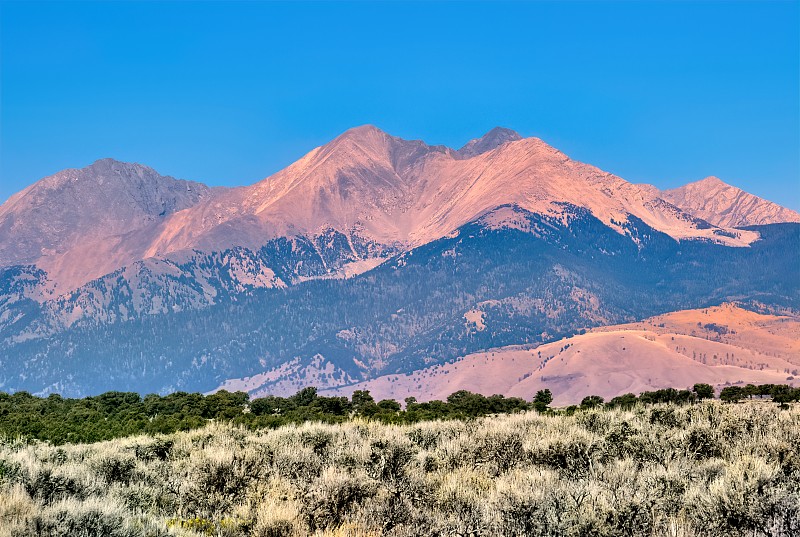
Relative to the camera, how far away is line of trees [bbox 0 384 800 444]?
4547 centimetres

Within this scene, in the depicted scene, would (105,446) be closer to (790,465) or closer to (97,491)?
(97,491)

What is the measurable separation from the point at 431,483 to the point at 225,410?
33.0 m

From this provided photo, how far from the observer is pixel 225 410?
182 feet

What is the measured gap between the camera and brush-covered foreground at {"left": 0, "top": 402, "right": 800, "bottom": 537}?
20.2 metres

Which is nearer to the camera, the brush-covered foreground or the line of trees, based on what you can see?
the brush-covered foreground

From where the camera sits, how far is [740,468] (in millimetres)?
23203

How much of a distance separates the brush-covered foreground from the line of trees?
30.8 feet

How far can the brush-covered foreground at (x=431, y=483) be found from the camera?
20188 mm

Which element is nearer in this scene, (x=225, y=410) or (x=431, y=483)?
(x=431, y=483)

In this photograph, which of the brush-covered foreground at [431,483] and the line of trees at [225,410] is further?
the line of trees at [225,410]

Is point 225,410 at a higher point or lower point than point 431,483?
higher

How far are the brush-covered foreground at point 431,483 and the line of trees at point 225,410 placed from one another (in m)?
9.40

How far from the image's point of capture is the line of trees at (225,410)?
45469 mm

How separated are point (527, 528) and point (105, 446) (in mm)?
22655
